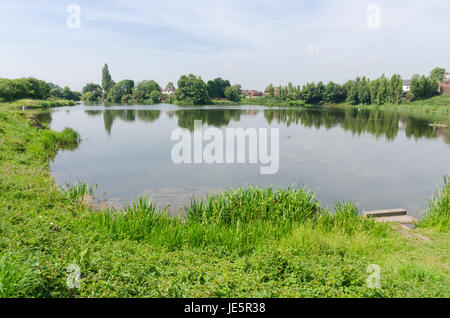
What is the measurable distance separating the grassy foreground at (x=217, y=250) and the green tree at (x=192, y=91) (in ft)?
285

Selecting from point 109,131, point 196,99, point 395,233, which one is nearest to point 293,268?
point 395,233

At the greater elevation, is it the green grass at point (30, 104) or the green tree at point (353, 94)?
the green tree at point (353, 94)

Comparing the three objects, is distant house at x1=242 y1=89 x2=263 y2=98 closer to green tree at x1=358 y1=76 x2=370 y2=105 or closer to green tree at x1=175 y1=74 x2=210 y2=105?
green tree at x1=175 y1=74 x2=210 y2=105

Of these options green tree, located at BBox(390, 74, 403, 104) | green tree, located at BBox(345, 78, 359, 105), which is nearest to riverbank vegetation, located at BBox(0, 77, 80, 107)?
green tree, located at BBox(345, 78, 359, 105)

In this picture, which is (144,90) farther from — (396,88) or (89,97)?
(396,88)

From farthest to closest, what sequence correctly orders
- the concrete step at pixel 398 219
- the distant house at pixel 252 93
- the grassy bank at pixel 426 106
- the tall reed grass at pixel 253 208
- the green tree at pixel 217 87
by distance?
the distant house at pixel 252 93
the green tree at pixel 217 87
the grassy bank at pixel 426 106
the concrete step at pixel 398 219
the tall reed grass at pixel 253 208

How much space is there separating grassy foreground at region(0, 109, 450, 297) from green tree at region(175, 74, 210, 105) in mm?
86771

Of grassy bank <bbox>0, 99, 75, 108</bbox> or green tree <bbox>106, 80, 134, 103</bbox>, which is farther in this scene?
green tree <bbox>106, 80, 134, 103</bbox>

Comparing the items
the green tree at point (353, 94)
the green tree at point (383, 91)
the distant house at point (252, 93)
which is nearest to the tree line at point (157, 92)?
the distant house at point (252, 93)

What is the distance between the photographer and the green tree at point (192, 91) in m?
93.2

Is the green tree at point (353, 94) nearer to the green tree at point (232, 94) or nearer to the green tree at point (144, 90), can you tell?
the green tree at point (232, 94)

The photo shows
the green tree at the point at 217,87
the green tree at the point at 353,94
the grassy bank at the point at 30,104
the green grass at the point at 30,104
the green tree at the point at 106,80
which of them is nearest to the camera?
the grassy bank at the point at 30,104

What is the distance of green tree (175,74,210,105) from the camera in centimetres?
9319
